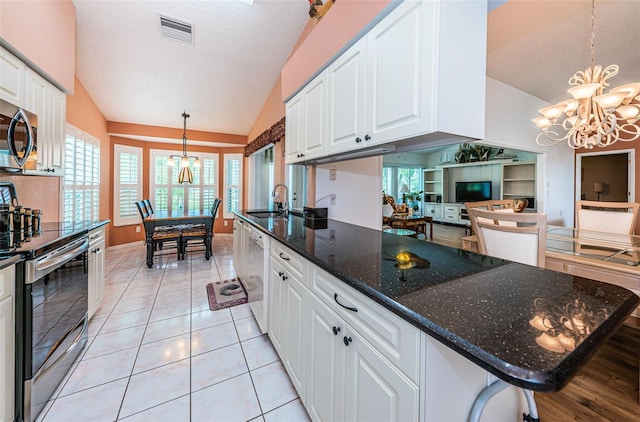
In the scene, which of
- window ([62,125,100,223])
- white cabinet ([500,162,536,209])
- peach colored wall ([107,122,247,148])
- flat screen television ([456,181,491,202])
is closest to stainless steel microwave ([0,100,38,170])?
window ([62,125,100,223])

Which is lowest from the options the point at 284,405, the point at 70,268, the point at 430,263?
the point at 284,405

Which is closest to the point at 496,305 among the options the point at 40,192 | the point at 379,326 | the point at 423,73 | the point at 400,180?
the point at 379,326

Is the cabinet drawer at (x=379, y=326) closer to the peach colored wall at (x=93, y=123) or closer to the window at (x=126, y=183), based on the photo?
the peach colored wall at (x=93, y=123)

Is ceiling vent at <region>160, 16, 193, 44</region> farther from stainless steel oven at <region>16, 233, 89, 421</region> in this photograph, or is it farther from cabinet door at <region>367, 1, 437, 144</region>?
cabinet door at <region>367, 1, 437, 144</region>

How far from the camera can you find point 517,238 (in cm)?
168

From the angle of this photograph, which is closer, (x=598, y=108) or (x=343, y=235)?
(x=343, y=235)

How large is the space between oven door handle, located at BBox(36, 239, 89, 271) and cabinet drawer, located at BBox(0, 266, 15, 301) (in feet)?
0.39

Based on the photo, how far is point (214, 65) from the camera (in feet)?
11.6

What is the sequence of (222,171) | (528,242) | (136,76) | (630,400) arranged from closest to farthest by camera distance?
(630,400) < (528,242) < (136,76) < (222,171)

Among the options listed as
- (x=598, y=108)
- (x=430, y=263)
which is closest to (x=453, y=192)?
(x=598, y=108)

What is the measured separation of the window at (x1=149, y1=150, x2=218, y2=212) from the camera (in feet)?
18.5

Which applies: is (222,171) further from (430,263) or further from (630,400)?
(630,400)

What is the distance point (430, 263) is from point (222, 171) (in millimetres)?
6054

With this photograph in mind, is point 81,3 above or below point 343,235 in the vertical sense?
above
